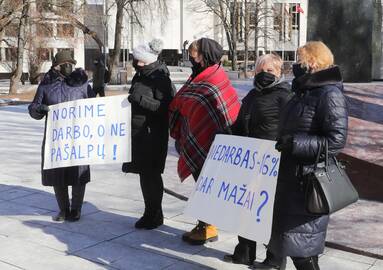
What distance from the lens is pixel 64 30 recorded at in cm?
3244

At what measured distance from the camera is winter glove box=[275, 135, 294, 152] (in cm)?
334

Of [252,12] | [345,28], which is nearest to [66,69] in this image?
[345,28]

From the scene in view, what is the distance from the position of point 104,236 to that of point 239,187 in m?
2.10

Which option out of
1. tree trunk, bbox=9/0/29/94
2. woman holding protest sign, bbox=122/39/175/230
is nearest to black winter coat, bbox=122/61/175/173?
woman holding protest sign, bbox=122/39/175/230

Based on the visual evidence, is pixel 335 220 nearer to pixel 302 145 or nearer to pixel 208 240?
pixel 208 240

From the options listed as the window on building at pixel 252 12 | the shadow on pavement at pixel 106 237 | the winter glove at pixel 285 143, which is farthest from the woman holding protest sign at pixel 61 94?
the window on building at pixel 252 12

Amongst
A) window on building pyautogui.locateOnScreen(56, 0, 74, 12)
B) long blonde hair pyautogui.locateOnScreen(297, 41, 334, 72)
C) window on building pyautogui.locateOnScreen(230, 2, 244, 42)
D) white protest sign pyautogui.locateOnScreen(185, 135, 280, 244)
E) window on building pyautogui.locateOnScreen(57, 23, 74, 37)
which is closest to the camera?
long blonde hair pyautogui.locateOnScreen(297, 41, 334, 72)

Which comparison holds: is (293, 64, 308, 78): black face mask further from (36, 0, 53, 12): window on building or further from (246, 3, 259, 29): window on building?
(246, 3, 259, 29): window on building

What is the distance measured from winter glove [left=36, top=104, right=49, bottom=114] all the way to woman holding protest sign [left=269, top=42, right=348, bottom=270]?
290 cm

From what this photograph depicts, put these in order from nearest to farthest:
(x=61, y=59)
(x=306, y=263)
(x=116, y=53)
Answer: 1. (x=306, y=263)
2. (x=61, y=59)
3. (x=116, y=53)

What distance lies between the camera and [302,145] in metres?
3.31

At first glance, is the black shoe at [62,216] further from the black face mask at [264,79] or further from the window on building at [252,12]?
the window on building at [252,12]

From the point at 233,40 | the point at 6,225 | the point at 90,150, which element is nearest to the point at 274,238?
the point at 90,150

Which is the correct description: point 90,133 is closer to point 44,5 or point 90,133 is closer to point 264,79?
point 264,79
